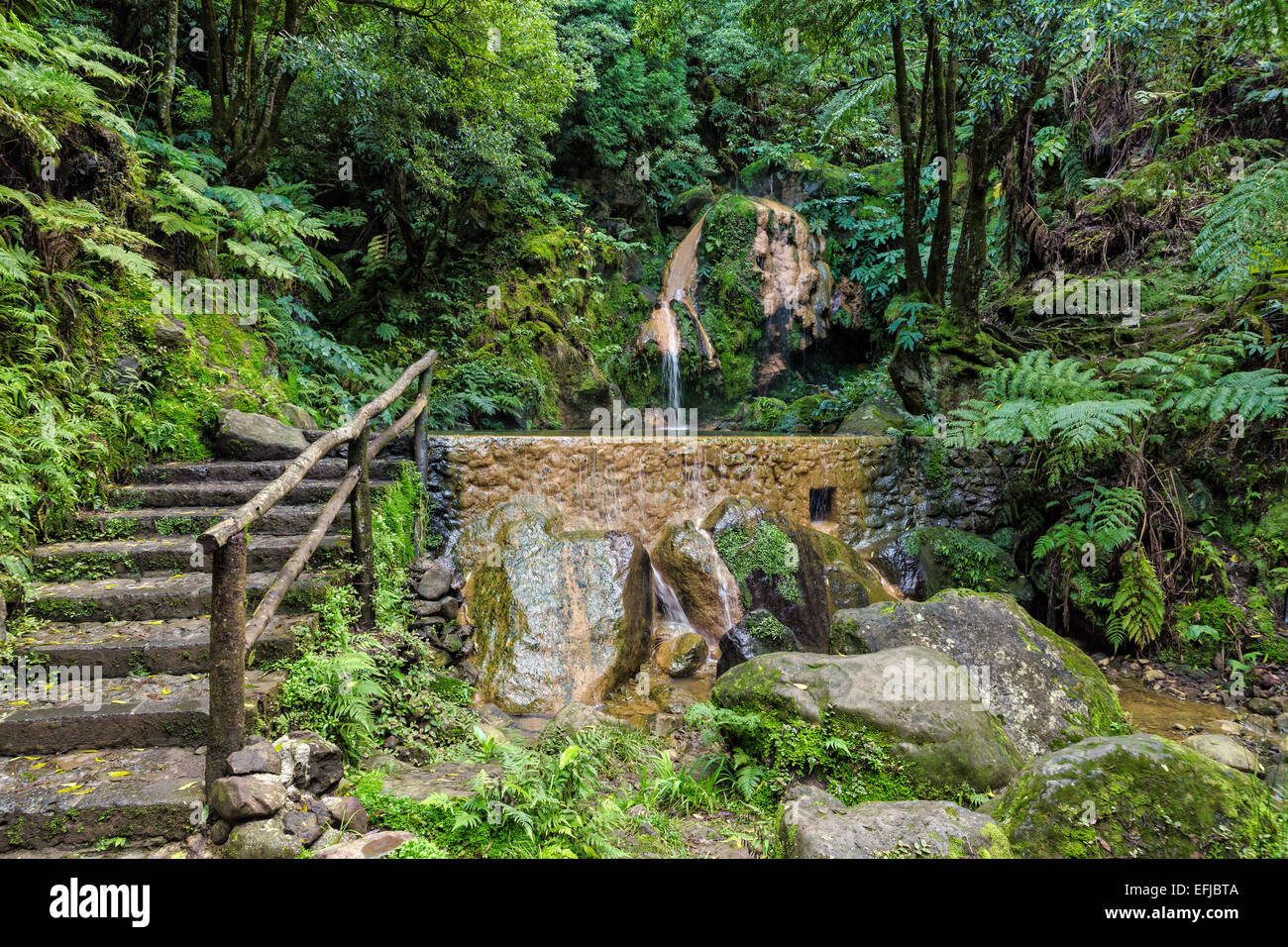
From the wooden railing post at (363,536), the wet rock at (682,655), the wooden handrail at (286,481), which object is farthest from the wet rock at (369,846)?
the wet rock at (682,655)

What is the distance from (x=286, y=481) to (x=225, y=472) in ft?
9.26

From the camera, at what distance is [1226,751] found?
3.92m

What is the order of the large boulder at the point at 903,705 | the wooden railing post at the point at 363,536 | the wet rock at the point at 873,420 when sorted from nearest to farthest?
the large boulder at the point at 903,705 < the wooden railing post at the point at 363,536 < the wet rock at the point at 873,420

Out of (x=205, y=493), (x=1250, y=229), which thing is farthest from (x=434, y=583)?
(x=1250, y=229)

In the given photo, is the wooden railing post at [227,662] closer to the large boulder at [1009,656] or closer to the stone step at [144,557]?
the stone step at [144,557]

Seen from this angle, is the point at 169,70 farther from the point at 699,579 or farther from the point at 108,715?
the point at 699,579

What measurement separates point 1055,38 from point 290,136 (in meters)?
10.9

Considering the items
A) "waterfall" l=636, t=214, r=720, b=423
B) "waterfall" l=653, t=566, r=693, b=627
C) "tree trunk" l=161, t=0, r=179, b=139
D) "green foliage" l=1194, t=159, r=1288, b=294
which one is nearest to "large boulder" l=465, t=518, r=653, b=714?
"waterfall" l=653, t=566, r=693, b=627

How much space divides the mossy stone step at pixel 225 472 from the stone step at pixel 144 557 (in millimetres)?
861

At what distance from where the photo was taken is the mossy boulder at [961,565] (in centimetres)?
641

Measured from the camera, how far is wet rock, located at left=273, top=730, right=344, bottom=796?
98.0 inches

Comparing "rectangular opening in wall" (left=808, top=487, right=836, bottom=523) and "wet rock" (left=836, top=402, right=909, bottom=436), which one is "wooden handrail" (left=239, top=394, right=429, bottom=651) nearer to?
"rectangular opening in wall" (left=808, top=487, right=836, bottom=523)

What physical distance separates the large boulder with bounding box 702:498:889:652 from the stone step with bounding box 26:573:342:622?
160 inches

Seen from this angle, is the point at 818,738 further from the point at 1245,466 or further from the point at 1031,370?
the point at 1245,466
